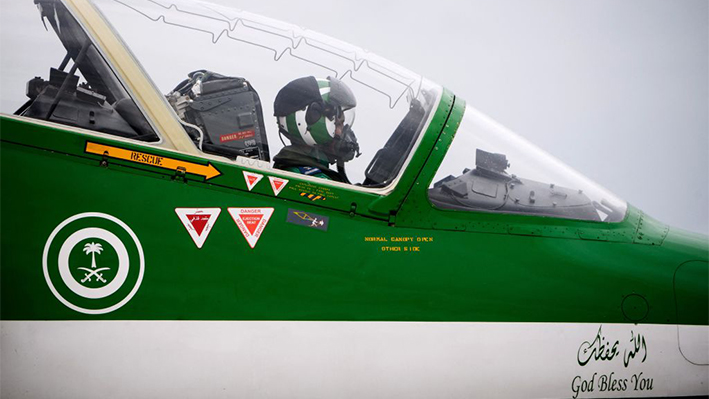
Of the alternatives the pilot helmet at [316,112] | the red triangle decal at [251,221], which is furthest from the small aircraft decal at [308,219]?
the pilot helmet at [316,112]

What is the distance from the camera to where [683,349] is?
9.48ft

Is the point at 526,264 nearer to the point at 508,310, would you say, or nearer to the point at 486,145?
the point at 508,310

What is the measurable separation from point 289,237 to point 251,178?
31 cm


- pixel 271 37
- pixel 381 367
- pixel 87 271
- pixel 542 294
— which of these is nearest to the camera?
pixel 87 271

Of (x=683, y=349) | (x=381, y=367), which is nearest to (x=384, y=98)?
(x=381, y=367)

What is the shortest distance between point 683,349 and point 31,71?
3351 millimetres

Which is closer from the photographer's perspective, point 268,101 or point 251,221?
point 251,221

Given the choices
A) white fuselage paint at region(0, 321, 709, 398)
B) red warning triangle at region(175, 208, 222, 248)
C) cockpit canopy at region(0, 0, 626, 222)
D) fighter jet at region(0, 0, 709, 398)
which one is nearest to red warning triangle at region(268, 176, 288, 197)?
fighter jet at region(0, 0, 709, 398)

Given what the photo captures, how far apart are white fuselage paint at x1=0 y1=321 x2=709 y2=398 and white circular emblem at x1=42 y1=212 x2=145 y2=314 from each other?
101 millimetres

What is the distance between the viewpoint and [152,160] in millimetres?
2512

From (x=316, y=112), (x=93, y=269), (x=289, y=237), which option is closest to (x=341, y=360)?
(x=289, y=237)

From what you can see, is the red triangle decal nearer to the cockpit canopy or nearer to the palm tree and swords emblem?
the cockpit canopy

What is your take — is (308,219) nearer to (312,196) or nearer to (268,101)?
(312,196)

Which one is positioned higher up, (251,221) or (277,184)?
(277,184)
